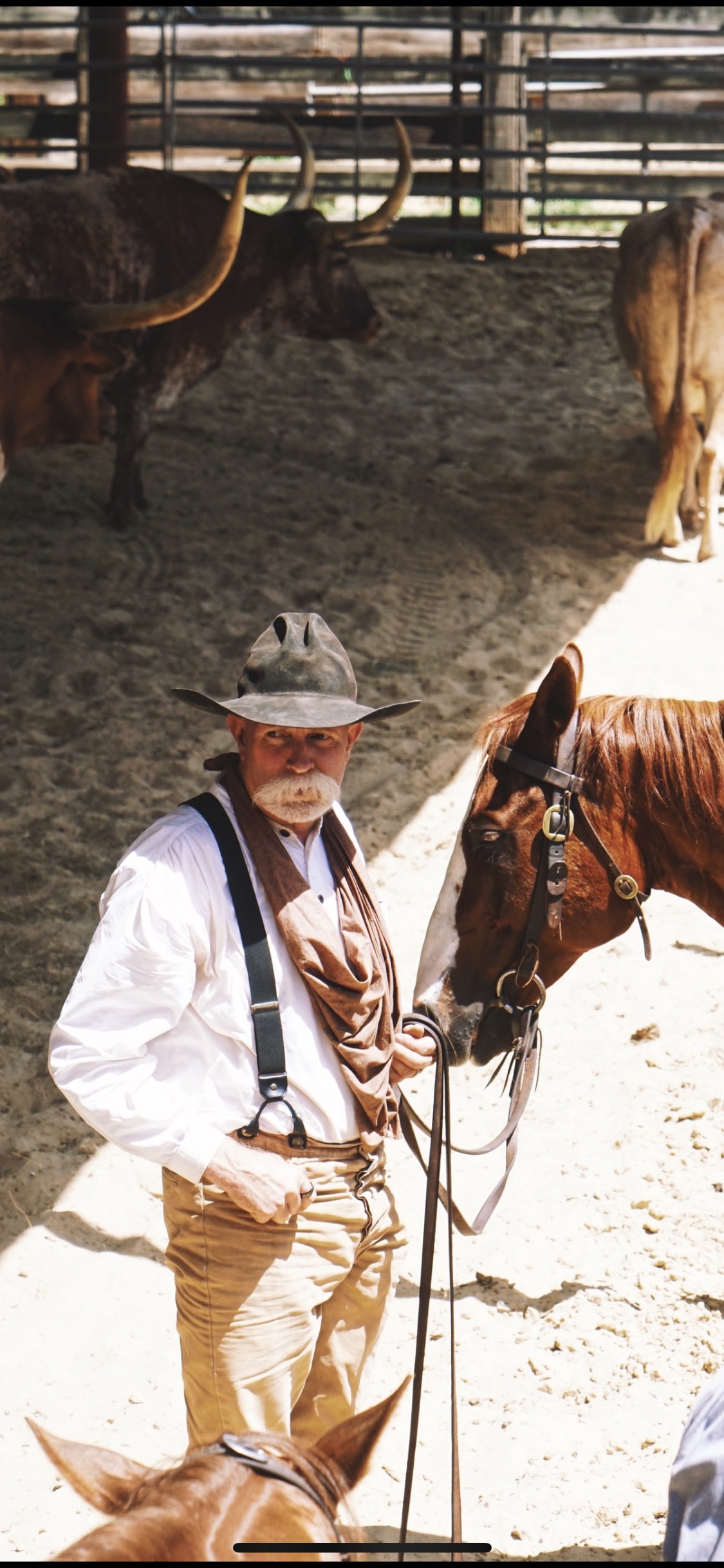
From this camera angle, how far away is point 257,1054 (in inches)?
85.6

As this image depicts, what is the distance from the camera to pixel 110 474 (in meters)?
8.08

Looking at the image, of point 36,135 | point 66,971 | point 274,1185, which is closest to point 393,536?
point 66,971

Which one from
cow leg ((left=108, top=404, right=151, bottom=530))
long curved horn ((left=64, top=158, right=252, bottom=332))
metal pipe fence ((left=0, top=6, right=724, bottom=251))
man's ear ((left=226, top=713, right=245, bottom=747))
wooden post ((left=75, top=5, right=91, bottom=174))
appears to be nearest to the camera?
man's ear ((left=226, top=713, right=245, bottom=747))

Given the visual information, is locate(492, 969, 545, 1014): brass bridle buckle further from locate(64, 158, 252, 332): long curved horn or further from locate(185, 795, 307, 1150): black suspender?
locate(64, 158, 252, 332): long curved horn

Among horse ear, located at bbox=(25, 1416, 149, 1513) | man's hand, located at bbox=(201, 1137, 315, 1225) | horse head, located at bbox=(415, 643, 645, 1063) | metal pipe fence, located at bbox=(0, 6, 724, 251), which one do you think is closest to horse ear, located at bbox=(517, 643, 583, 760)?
horse head, located at bbox=(415, 643, 645, 1063)

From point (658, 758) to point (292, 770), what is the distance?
27.8 inches

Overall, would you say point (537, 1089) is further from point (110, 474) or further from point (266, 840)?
point (110, 474)

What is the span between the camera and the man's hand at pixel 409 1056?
2.43 metres

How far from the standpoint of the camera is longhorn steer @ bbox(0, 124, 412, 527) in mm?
6512

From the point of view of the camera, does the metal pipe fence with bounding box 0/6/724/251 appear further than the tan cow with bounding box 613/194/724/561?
Yes

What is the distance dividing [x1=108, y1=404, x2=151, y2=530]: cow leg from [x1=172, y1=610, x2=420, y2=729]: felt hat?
205 inches

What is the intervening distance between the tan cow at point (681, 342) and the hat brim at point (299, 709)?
5442mm

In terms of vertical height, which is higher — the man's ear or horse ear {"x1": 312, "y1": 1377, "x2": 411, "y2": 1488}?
the man's ear

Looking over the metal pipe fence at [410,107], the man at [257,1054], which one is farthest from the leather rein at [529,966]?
the metal pipe fence at [410,107]
